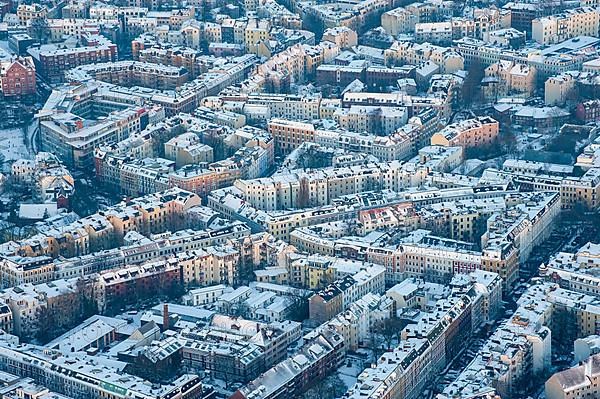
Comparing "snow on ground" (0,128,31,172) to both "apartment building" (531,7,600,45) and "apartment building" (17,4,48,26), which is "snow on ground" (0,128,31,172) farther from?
"apartment building" (531,7,600,45)

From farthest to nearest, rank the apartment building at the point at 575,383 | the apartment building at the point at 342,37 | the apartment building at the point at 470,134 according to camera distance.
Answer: the apartment building at the point at 342,37, the apartment building at the point at 470,134, the apartment building at the point at 575,383

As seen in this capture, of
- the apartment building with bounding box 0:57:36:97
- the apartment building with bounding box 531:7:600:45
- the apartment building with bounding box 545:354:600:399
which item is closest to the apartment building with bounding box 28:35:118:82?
the apartment building with bounding box 0:57:36:97

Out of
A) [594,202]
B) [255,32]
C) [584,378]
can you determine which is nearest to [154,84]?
[255,32]

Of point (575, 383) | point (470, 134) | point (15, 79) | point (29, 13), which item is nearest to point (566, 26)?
point (470, 134)

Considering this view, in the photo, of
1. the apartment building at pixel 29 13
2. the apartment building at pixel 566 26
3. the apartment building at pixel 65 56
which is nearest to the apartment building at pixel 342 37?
the apartment building at pixel 566 26

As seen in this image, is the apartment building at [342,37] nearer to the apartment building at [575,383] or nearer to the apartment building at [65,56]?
the apartment building at [65,56]

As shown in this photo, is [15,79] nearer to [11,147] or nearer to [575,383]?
[11,147]

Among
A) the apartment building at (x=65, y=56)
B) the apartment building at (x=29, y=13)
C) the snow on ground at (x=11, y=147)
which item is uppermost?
the apartment building at (x=29, y=13)

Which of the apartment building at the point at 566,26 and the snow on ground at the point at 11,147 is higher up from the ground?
the apartment building at the point at 566,26
